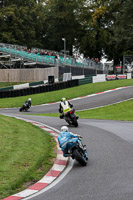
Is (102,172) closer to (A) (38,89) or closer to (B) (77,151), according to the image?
(B) (77,151)

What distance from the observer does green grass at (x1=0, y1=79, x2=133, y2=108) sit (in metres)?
33.0

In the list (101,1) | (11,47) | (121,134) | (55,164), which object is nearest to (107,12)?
(101,1)

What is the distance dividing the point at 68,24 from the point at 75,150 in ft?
204

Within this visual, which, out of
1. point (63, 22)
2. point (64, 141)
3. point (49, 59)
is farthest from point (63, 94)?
point (63, 22)

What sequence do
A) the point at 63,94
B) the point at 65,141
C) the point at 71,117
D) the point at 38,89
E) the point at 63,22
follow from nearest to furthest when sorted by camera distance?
the point at 65,141 < the point at 71,117 < the point at 63,94 < the point at 38,89 < the point at 63,22

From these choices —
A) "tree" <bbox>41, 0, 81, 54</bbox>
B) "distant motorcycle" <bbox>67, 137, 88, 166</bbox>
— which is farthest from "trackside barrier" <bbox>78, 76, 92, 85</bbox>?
"distant motorcycle" <bbox>67, 137, 88, 166</bbox>

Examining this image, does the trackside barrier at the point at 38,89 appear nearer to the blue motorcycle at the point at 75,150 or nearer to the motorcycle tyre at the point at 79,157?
the blue motorcycle at the point at 75,150

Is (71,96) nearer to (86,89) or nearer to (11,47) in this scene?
(86,89)

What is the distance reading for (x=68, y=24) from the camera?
69000 millimetres

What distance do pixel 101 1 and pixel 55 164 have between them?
5939 centimetres

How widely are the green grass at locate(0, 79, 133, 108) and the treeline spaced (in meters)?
23.1

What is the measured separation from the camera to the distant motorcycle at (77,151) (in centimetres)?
876

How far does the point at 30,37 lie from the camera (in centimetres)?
6819

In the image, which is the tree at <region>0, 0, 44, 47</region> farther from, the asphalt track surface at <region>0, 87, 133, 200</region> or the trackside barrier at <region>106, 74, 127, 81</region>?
the asphalt track surface at <region>0, 87, 133, 200</region>
